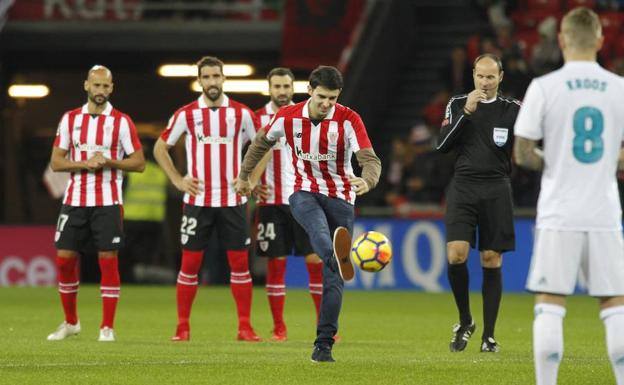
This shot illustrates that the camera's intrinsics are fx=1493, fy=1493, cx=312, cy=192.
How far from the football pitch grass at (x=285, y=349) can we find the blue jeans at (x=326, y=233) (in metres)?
0.28

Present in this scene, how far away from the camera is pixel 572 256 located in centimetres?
727

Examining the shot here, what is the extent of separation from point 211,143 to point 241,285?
1.18 m

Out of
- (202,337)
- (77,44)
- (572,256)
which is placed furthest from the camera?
(77,44)

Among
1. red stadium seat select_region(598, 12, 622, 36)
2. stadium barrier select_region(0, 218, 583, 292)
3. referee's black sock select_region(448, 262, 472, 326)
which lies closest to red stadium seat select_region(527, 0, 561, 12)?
red stadium seat select_region(598, 12, 622, 36)

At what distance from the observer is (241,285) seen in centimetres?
1217

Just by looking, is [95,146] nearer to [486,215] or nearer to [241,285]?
[241,285]

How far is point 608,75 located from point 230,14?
18.1 metres

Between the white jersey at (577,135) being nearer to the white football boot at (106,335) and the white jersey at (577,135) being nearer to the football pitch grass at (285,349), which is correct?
the football pitch grass at (285,349)

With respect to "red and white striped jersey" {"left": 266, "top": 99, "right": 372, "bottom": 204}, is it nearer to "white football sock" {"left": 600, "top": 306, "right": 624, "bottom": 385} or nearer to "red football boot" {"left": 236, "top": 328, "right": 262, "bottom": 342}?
"red football boot" {"left": 236, "top": 328, "right": 262, "bottom": 342}

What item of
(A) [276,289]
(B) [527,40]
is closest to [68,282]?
(A) [276,289]

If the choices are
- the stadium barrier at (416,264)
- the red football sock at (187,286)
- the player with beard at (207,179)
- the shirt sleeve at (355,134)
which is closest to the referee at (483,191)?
the shirt sleeve at (355,134)

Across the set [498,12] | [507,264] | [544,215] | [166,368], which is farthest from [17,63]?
[544,215]

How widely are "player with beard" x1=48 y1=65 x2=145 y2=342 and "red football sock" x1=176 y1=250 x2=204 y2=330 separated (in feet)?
1.69

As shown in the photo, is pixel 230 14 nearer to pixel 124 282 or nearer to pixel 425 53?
pixel 425 53
